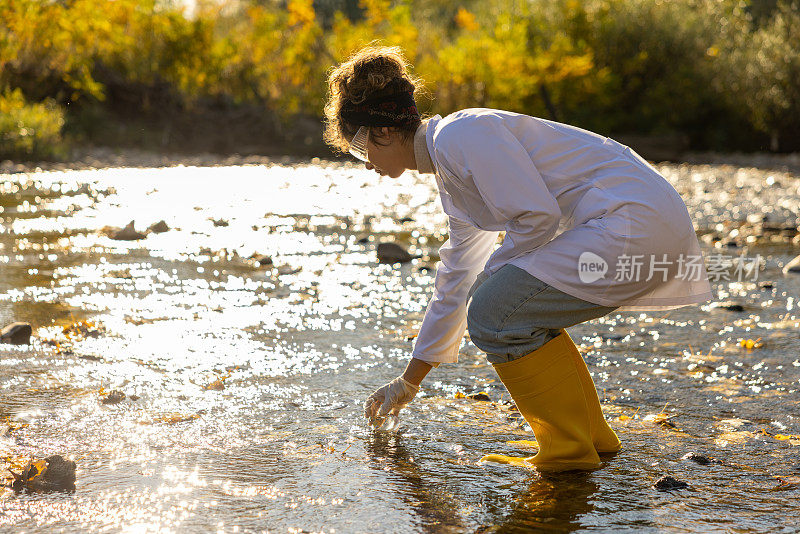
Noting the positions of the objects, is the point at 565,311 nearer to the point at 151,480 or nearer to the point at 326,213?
the point at 151,480

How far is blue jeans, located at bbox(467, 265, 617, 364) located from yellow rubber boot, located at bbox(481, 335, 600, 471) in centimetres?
4

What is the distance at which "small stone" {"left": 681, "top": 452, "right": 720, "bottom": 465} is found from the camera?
2.55 meters

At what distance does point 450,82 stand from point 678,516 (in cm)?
1871

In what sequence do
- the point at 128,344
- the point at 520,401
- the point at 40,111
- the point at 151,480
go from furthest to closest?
1. the point at 40,111
2. the point at 128,344
3. the point at 520,401
4. the point at 151,480

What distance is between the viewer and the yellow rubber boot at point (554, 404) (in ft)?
8.09

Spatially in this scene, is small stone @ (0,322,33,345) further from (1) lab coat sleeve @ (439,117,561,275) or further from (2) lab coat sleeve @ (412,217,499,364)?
(1) lab coat sleeve @ (439,117,561,275)

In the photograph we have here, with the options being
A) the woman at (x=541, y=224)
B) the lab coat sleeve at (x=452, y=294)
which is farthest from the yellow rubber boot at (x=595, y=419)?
the lab coat sleeve at (x=452, y=294)

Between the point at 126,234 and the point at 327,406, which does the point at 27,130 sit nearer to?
the point at 126,234

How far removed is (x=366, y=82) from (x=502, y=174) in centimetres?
49

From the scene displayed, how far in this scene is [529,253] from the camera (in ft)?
8.14

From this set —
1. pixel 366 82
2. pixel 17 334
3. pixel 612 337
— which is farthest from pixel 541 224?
pixel 17 334

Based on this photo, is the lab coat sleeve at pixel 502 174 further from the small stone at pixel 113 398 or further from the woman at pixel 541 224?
the small stone at pixel 113 398

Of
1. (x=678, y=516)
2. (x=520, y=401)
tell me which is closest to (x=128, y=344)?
(x=520, y=401)
